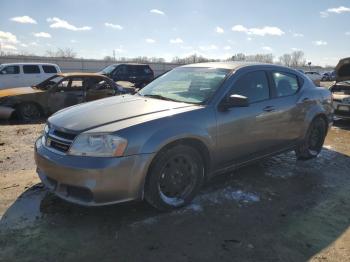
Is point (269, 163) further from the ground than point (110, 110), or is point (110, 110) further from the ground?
point (110, 110)

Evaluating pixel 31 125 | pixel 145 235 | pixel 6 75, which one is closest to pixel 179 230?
pixel 145 235

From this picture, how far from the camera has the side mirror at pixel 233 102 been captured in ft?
14.5

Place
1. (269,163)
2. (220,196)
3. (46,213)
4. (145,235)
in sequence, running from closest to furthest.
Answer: (145,235)
(46,213)
(220,196)
(269,163)

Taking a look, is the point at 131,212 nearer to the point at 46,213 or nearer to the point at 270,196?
the point at 46,213

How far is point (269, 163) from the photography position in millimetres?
6176

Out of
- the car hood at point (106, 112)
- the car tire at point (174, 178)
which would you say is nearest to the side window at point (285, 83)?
the car hood at point (106, 112)

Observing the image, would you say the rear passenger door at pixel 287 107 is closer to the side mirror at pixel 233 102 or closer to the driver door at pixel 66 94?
the side mirror at pixel 233 102

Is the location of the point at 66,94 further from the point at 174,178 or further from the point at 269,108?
the point at 174,178

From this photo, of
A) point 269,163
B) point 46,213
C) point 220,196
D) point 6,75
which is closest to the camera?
point 46,213

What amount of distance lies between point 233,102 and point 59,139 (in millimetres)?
2030

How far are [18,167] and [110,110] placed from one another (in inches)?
90.4

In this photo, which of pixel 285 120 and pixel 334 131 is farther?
pixel 334 131

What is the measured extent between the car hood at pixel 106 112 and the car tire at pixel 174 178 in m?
0.53

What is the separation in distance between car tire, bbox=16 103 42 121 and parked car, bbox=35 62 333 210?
6008mm
